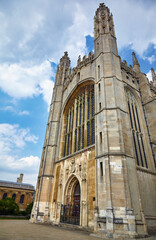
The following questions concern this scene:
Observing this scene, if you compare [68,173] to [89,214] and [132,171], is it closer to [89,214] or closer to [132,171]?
[89,214]

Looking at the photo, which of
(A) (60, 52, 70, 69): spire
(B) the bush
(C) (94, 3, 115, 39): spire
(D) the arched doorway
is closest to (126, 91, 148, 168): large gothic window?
(D) the arched doorway

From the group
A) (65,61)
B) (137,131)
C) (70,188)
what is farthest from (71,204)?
(65,61)

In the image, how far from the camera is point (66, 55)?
1154 inches

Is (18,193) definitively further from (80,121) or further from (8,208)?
(80,121)

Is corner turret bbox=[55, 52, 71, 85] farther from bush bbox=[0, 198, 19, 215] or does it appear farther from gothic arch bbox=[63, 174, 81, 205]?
bush bbox=[0, 198, 19, 215]

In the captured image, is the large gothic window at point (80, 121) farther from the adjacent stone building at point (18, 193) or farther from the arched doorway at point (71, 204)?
the adjacent stone building at point (18, 193)

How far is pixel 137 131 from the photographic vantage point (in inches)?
588

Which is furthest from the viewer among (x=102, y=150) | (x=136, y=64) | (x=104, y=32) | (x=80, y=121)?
(x=136, y=64)

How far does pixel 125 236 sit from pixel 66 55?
28.4 m

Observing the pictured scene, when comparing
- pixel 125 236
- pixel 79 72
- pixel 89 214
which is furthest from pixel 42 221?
pixel 79 72

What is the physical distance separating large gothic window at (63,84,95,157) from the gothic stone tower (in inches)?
4.0

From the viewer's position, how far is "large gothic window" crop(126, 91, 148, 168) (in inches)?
530

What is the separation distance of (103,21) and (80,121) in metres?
13.2

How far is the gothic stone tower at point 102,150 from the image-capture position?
31.2ft
